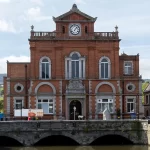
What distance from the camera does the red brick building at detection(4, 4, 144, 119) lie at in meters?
64.2

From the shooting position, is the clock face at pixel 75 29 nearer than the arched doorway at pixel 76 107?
No

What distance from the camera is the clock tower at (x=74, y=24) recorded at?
64.9m

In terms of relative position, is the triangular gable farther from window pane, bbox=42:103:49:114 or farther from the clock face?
window pane, bbox=42:103:49:114

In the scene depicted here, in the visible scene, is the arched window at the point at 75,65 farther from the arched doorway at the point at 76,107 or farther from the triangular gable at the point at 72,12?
the triangular gable at the point at 72,12

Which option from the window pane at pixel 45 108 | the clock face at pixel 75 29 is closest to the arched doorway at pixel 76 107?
the window pane at pixel 45 108

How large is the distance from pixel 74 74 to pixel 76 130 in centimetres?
1255

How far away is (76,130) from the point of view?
177 feet

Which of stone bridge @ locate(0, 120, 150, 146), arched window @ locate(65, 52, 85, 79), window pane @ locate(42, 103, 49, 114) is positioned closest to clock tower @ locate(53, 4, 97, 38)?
arched window @ locate(65, 52, 85, 79)

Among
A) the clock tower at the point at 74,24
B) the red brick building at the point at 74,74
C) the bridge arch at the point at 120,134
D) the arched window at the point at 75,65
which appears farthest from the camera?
the clock tower at the point at 74,24

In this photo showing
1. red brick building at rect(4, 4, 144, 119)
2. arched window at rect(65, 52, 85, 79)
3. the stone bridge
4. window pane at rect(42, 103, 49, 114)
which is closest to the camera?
the stone bridge

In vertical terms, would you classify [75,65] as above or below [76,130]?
above

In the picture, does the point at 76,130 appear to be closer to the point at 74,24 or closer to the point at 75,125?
the point at 75,125

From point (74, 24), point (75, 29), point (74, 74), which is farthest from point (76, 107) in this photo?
point (74, 24)

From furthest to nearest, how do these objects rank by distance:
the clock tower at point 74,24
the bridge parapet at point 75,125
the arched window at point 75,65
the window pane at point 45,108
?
1. the clock tower at point 74,24
2. the arched window at point 75,65
3. the window pane at point 45,108
4. the bridge parapet at point 75,125
